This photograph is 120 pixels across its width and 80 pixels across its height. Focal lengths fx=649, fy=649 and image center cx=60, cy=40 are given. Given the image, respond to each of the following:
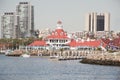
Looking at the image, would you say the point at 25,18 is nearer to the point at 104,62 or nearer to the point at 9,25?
the point at 9,25

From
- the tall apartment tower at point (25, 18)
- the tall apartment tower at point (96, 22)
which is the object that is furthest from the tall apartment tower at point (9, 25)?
the tall apartment tower at point (96, 22)

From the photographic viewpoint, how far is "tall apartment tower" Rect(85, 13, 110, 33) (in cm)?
15312

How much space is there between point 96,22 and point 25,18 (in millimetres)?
18104

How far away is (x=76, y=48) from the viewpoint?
84000 millimetres

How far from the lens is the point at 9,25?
14275cm

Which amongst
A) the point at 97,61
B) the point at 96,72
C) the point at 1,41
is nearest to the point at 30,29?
the point at 1,41

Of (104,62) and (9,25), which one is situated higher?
(9,25)

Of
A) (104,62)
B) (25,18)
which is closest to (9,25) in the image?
(25,18)

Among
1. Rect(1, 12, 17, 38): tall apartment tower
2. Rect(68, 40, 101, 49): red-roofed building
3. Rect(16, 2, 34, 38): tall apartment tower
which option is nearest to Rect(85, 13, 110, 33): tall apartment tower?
Rect(16, 2, 34, 38): tall apartment tower

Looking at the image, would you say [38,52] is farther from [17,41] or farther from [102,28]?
[102,28]

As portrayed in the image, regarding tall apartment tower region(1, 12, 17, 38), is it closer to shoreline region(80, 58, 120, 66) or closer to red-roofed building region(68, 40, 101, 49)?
red-roofed building region(68, 40, 101, 49)

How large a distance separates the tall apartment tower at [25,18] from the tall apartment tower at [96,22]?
1427 centimetres

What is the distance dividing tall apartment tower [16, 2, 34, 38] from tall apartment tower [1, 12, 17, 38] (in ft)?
5.92

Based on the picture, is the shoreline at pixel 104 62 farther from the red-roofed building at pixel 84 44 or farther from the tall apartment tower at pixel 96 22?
the tall apartment tower at pixel 96 22
